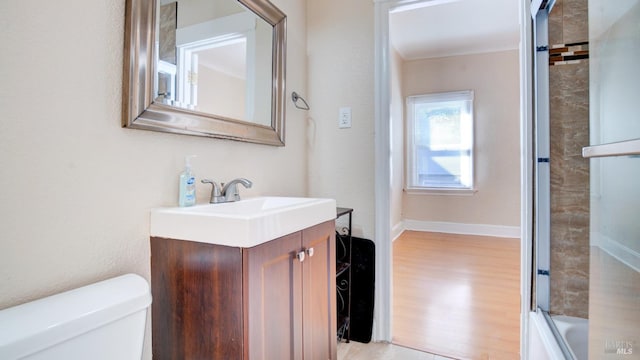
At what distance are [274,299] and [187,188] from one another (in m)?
0.48

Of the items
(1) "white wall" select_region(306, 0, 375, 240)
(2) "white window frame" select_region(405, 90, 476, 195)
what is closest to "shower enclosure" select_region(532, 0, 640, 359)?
(1) "white wall" select_region(306, 0, 375, 240)

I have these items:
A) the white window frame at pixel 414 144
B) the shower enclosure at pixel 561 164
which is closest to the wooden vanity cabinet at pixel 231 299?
the shower enclosure at pixel 561 164

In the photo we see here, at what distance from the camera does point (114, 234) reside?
879 mm

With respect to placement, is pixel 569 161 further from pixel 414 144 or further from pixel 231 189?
pixel 414 144

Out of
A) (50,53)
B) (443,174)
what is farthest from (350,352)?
(443,174)

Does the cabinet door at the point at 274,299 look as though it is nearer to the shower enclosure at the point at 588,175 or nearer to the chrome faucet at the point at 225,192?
the chrome faucet at the point at 225,192

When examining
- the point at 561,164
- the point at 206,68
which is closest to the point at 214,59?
the point at 206,68

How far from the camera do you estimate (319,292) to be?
1198mm

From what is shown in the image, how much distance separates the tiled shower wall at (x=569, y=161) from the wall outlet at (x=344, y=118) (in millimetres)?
973

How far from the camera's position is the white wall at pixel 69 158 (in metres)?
0.68

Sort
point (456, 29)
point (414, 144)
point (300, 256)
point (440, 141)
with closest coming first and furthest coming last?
point (300, 256), point (456, 29), point (440, 141), point (414, 144)

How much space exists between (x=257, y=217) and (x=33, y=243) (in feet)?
1.68

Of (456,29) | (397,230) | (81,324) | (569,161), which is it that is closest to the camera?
(81,324)

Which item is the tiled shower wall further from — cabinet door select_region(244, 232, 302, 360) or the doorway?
cabinet door select_region(244, 232, 302, 360)
